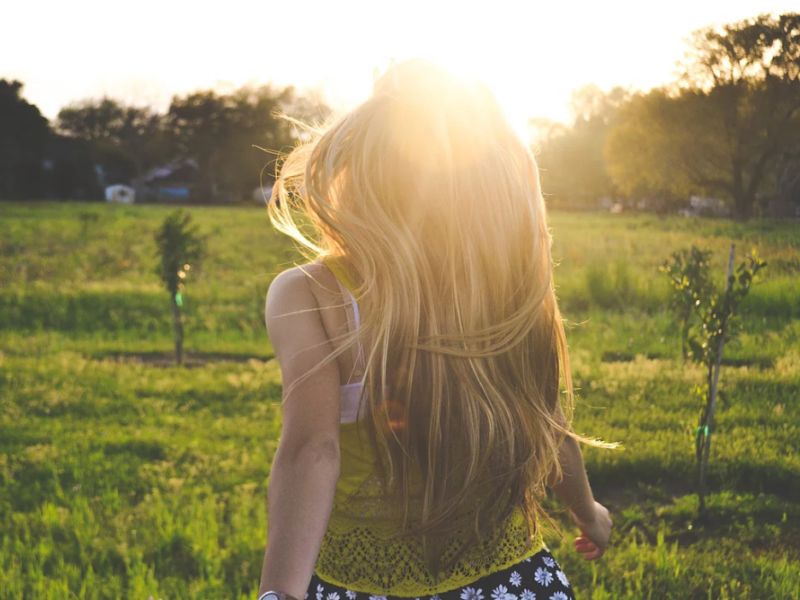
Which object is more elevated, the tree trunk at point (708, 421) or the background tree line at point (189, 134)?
the background tree line at point (189, 134)

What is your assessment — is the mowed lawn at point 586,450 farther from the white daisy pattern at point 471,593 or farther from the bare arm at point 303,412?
the bare arm at point 303,412

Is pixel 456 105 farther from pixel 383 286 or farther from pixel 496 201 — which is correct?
pixel 383 286

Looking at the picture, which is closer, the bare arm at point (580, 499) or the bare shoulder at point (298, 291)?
the bare shoulder at point (298, 291)

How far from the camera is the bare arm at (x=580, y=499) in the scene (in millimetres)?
1986

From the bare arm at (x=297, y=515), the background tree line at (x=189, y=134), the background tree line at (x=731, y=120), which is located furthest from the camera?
the background tree line at (x=189, y=134)

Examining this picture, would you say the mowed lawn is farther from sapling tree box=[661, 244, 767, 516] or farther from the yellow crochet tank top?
the yellow crochet tank top

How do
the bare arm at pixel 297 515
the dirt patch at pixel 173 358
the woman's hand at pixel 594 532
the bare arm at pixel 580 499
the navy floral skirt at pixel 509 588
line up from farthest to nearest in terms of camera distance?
1. the dirt patch at pixel 173 358
2. the woman's hand at pixel 594 532
3. the bare arm at pixel 580 499
4. the navy floral skirt at pixel 509 588
5. the bare arm at pixel 297 515

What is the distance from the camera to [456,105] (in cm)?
172

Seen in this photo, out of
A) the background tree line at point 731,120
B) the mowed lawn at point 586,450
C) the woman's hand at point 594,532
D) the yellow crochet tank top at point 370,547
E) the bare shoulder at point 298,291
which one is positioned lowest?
the mowed lawn at point 586,450

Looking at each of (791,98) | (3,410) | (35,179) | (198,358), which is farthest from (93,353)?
(35,179)

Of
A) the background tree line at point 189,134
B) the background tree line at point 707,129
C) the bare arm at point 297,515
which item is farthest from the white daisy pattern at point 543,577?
the background tree line at point 189,134

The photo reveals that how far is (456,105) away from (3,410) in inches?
298

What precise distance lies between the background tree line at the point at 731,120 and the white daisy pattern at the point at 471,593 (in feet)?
10.0

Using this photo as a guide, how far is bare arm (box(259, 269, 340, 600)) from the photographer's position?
162 centimetres
